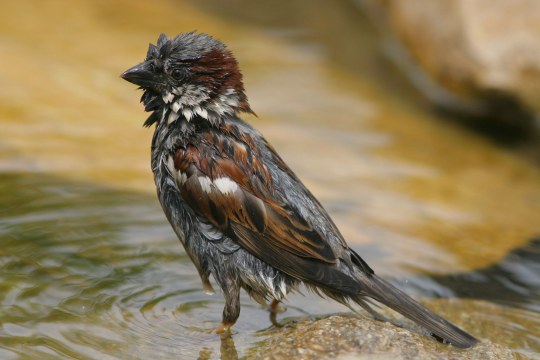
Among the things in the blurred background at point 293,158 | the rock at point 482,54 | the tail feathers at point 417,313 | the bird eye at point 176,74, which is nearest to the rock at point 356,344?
the tail feathers at point 417,313

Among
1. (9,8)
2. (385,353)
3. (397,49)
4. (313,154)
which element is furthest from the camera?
(397,49)

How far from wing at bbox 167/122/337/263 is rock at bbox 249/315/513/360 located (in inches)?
16.6

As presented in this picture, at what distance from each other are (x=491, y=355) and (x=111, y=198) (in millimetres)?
3029

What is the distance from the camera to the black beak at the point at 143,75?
512 centimetres

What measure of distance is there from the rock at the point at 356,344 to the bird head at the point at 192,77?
4.25 feet

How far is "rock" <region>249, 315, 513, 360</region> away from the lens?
4.31 metres

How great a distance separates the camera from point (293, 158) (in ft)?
26.0

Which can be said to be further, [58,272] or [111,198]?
[111,198]

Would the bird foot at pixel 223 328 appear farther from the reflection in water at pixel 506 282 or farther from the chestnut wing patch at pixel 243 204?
the reflection in water at pixel 506 282

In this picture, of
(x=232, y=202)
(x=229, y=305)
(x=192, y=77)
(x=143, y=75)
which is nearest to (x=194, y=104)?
(x=192, y=77)

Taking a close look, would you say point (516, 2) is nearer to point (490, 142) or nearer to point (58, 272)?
point (490, 142)

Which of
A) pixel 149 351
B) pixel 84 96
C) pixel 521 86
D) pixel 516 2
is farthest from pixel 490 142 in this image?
pixel 149 351

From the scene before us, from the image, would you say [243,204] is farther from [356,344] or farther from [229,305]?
[356,344]

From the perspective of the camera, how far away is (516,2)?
29.7ft
